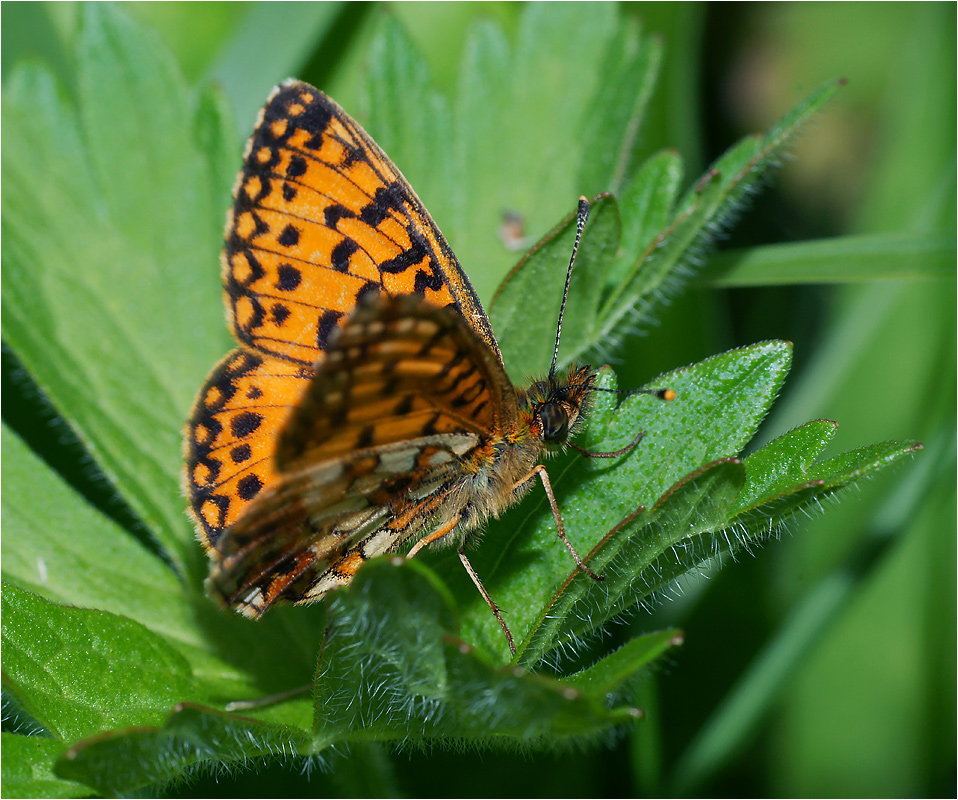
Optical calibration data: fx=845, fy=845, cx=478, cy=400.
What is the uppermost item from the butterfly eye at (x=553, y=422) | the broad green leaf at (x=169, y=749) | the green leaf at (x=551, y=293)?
the green leaf at (x=551, y=293)

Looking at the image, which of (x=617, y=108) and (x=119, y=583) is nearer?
(x=119, y=583)

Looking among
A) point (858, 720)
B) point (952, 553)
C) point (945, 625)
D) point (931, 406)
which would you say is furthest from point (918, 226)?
point (858, 720)

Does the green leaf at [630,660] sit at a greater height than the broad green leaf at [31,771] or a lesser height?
greater

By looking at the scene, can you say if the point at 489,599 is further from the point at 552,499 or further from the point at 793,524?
the point at 793,524

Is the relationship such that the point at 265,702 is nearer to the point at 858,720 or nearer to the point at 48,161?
the point at 48,161

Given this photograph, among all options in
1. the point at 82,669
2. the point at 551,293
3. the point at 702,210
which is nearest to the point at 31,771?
the point at 82,669

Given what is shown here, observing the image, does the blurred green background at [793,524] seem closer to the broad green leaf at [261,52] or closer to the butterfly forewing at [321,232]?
the broad green leaf at [261,52]

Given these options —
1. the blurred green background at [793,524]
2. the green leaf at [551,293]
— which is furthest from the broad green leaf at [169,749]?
the green leaf at [551,293]
